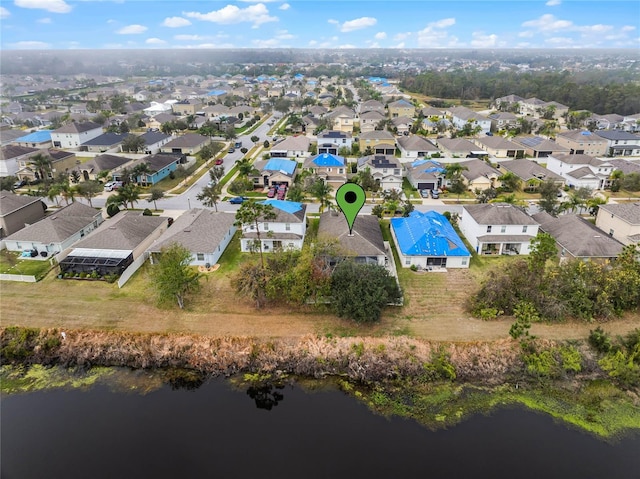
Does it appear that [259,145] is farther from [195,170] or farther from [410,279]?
[410,279]

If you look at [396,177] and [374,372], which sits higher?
[396,177]

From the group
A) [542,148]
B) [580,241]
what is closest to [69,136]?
[580,241]

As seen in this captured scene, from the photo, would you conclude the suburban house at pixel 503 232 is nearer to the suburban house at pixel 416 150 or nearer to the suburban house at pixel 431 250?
the suburban house at pixel 431 250

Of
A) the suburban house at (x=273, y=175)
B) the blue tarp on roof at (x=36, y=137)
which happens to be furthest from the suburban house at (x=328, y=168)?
the blue tarp on roof at (x=36, y=137)

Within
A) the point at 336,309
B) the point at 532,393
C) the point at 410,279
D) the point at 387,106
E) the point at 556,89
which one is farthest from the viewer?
the point at 556,89

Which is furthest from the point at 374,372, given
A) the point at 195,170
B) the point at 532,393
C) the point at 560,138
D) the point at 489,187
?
the point at 560,138

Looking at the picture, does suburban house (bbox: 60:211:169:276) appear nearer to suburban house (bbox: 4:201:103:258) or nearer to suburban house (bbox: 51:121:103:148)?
suburban house (bbox: 4:201:103:258)
